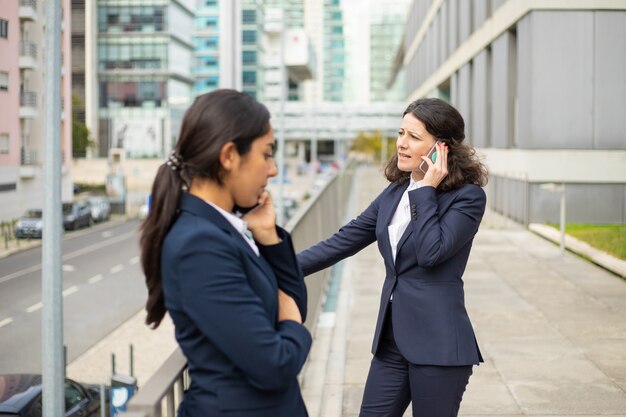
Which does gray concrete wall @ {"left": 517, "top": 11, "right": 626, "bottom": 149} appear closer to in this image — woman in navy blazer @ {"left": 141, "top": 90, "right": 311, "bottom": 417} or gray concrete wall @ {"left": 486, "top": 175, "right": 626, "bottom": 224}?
gray concrete wall @ {"left": 486, "top": 175, "right": 626, "bottom": 224}

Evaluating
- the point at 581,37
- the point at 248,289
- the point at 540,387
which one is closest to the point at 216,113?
the point at 248,289

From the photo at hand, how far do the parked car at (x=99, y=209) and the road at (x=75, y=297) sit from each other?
8.84 m

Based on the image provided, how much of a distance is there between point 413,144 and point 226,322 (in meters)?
1.66

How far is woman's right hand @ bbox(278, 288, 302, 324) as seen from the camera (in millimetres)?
2287

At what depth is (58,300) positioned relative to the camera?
12.6 meters

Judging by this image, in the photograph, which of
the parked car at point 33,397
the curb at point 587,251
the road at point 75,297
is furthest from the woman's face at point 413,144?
the road at point 75,297

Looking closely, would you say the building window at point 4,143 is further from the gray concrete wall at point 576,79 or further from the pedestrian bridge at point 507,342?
the pedestrian bridge at point 507,342

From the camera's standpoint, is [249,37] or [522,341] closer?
[522,341]

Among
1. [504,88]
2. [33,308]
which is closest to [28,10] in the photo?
[33,308]

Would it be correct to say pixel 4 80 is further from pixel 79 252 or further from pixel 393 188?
pixel 393 188

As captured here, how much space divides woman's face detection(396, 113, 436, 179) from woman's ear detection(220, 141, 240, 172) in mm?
1429

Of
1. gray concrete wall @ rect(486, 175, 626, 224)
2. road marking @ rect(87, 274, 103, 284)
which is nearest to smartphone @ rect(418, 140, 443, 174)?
gray concrete wall @ rect(486, 175, 626, 224)

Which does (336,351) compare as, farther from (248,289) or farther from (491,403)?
(248,289)

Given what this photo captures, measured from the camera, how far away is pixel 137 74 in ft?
294
